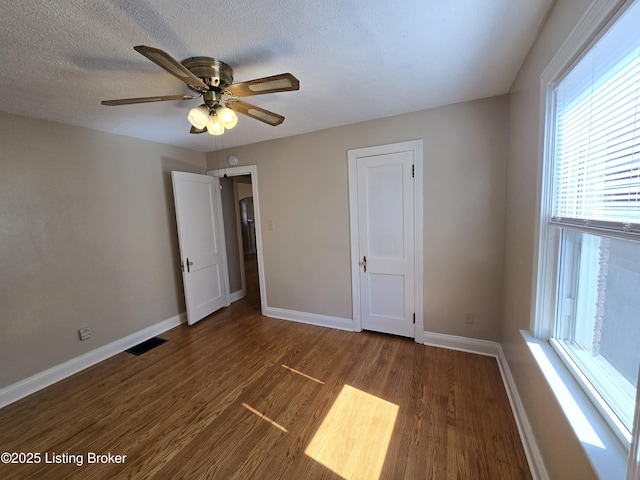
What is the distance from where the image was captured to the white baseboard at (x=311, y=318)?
10.3ft

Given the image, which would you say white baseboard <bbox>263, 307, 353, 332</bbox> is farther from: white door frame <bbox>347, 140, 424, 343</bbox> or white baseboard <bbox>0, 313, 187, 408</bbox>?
white baseboard <bbox>0, 313, 187, 408</bbox>

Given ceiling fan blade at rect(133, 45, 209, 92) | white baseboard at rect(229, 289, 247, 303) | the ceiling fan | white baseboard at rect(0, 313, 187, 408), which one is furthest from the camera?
white baseboard at rect(229, 289, 247, 303)

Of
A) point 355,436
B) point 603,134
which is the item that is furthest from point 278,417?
point 603,134

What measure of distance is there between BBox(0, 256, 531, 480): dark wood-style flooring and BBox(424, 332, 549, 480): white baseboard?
0.05 meters

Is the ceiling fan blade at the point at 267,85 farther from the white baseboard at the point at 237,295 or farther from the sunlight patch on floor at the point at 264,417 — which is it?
the white baseboard at the point at 237,295

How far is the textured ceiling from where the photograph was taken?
119 centimetres

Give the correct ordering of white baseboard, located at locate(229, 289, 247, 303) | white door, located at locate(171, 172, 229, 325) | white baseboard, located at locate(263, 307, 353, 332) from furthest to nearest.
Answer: white baseboard, located at locate(229, 289, 247, 303) → white door, located at locate(171, 172, 229, 325) → white baseboard, located at locate(263, 307, 353, 332)

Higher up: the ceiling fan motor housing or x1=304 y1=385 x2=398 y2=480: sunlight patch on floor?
the ceiling fan motor housing

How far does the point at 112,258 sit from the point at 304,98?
263cm

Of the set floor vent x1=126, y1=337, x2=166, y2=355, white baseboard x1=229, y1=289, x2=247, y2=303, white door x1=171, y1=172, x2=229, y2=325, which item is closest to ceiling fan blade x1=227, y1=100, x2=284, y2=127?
white door x1=171, y1=172, x2=229, y2=325

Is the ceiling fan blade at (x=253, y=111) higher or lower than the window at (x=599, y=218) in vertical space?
higher

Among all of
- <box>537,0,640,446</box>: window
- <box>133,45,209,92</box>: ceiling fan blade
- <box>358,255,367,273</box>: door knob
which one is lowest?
<box>358,255,367,273</box>: door knob

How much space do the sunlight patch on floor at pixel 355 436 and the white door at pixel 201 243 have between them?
93.1 inches

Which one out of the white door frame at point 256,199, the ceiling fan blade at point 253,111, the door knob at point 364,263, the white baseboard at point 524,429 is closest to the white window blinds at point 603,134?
the white baseboard at point 524,429
